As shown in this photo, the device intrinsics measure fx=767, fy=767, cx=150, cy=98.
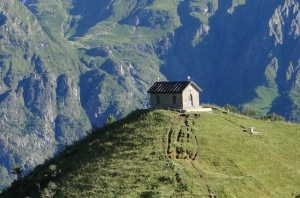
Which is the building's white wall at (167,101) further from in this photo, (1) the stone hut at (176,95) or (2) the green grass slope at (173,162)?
(2) the green grass slope at (173,162)

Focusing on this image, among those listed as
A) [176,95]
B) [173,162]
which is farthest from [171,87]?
[173,162]

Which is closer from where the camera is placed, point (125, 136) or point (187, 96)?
point (125, 136)

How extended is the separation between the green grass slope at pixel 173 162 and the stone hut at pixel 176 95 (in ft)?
13.0

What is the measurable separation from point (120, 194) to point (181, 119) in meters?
30.7

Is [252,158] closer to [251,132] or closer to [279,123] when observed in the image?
[251,132]

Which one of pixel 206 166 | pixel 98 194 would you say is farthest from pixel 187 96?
pixel 98 194

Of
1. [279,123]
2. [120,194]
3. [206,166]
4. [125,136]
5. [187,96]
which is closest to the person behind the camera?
[120,194]

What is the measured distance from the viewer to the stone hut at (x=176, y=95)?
14843 centimetres

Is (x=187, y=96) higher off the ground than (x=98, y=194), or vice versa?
(x=187, y=96)

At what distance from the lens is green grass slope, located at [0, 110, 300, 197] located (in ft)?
389

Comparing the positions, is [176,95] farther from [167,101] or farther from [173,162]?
[173,162]

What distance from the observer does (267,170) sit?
129m

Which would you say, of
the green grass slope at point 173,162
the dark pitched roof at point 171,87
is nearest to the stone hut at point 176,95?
the dark pitched roof at point 171,87

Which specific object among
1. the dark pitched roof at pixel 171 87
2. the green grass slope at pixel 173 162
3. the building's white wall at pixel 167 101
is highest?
the dark pitched roof at pixel 171 87
